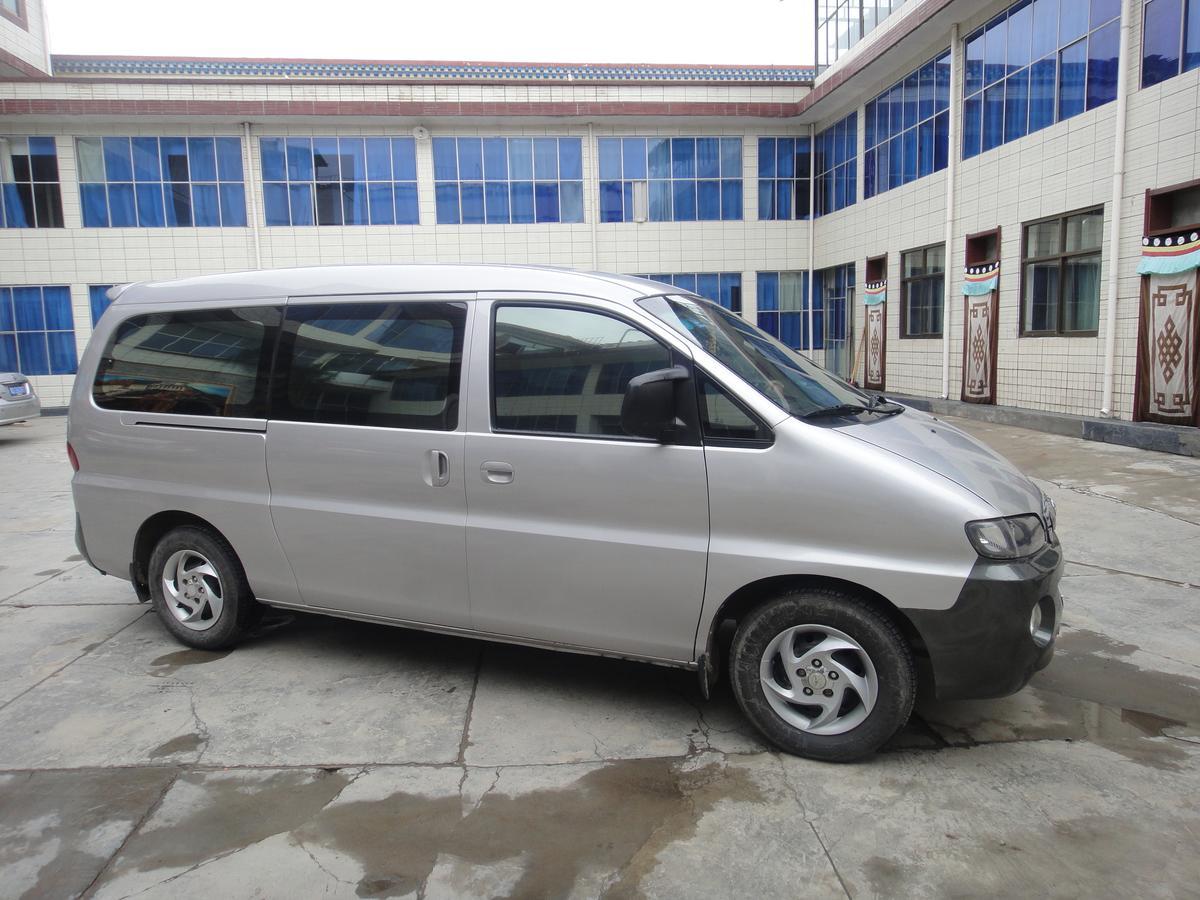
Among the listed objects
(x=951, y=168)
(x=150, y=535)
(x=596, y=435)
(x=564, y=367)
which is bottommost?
(x=150, y=535)

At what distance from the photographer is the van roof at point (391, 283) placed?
3.63 m

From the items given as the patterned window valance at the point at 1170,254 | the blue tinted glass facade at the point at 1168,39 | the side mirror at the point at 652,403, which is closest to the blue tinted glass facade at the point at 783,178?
the blue tinted glass facade at the point at 1168,39

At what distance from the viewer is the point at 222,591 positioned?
4.39 meters

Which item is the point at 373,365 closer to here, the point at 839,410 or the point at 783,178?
the point at 839,410

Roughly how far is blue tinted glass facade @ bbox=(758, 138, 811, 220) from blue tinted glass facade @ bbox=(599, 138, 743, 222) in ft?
2.14

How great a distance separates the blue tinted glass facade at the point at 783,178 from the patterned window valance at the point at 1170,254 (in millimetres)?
12211

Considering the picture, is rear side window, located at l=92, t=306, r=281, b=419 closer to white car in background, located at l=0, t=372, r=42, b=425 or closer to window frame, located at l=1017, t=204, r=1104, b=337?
white car in background, located at l=0, t=372, r=42, b=425

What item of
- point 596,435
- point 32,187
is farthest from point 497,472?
point 32,187

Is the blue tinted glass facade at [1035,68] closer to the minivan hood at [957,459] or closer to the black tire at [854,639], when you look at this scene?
the minivan hood at [957,459]

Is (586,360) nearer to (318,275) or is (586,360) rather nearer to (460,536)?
(460,536)

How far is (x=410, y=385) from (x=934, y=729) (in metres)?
2.72

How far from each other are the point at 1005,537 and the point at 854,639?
65cm

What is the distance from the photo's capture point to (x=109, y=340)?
458 centimetres

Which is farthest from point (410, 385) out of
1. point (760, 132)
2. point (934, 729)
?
point (760, 132)
